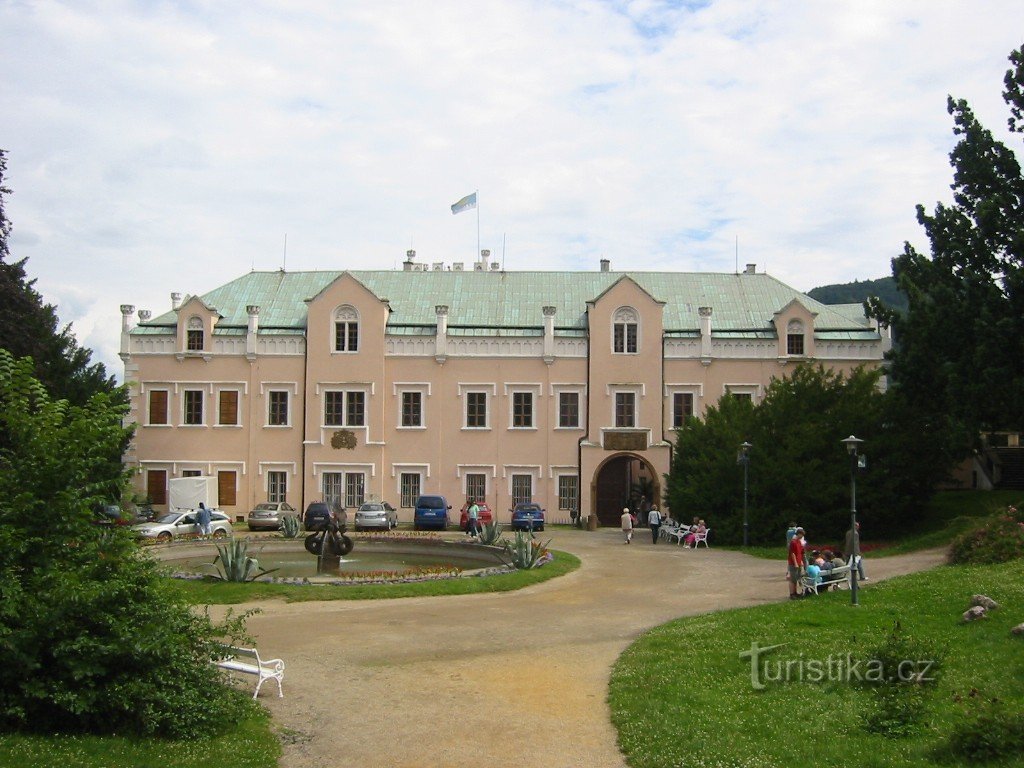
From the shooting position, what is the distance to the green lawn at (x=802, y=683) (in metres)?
10.2

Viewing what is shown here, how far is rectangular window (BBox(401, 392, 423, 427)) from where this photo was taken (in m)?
46.6

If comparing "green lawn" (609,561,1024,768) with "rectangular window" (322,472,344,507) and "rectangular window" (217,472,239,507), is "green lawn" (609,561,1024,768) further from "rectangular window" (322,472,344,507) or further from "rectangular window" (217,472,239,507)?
"rectangular window" (217,472,239,507)

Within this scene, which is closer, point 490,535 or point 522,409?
point 490,535

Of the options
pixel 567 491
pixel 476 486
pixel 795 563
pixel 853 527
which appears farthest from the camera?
pixel 476 486

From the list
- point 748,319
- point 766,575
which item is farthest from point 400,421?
point 766,575

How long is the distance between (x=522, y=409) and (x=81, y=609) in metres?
36.6

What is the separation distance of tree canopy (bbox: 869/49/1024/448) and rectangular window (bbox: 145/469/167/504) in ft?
106

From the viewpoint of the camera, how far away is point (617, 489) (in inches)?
1838

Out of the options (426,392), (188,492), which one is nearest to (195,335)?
(188,492)

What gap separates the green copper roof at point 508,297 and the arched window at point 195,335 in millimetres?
1116

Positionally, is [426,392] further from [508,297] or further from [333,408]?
[508,297]

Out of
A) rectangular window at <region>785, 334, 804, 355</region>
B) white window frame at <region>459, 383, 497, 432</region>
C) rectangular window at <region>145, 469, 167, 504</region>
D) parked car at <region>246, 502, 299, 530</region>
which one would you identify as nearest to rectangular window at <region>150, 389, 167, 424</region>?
rectangular window at <region>145, 469, 167, 504</region>

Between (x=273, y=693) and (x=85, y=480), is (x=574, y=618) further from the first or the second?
(x=85, y=480)

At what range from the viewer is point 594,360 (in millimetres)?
46312
